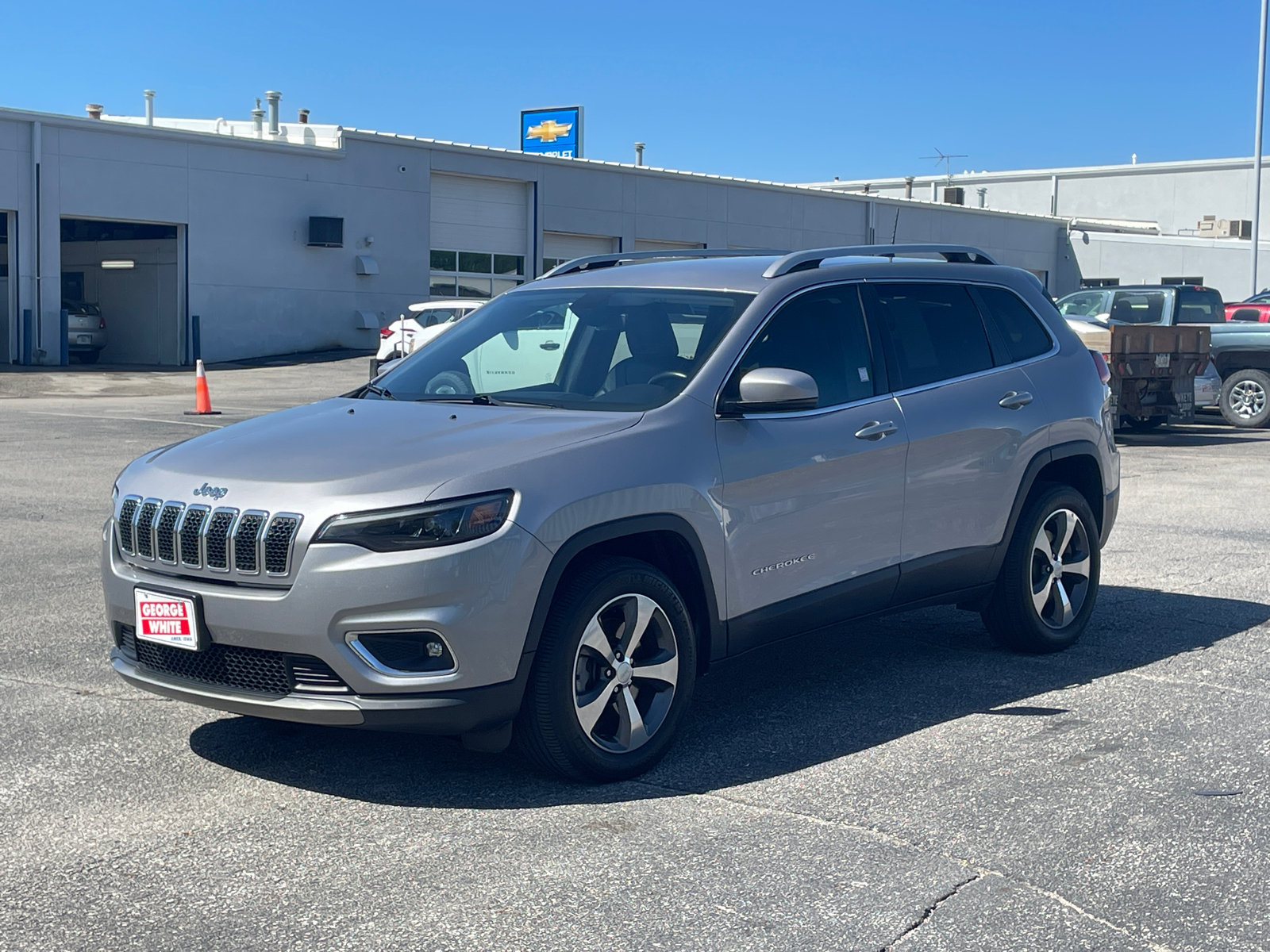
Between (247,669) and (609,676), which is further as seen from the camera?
(609,676)

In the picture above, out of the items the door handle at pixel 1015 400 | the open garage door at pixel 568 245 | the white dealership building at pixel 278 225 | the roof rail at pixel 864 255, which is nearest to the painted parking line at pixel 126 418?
the white dealership building at pixel 278 225

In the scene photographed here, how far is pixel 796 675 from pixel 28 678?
10.8 ft

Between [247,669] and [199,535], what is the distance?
0.45 meters

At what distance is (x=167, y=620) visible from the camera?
466 centimetres

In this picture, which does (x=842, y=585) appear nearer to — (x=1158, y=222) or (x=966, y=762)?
(x=966, y=762)

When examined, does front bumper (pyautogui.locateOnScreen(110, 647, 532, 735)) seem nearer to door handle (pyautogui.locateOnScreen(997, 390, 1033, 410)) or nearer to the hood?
the hood

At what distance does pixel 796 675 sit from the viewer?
248 inches

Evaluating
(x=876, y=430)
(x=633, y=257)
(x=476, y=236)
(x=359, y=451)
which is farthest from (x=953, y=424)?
(x=476, y=236)

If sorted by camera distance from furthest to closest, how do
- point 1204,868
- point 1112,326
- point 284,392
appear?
point 284,392, point 1112,326, point 1204,868

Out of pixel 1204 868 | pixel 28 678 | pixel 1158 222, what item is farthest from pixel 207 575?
pixel 1158 222

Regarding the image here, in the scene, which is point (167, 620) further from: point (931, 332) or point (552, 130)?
point (552, 130)

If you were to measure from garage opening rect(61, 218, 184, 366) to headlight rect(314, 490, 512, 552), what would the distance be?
3268cm

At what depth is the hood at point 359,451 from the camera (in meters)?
4.48

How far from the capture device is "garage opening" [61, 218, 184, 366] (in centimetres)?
3531
